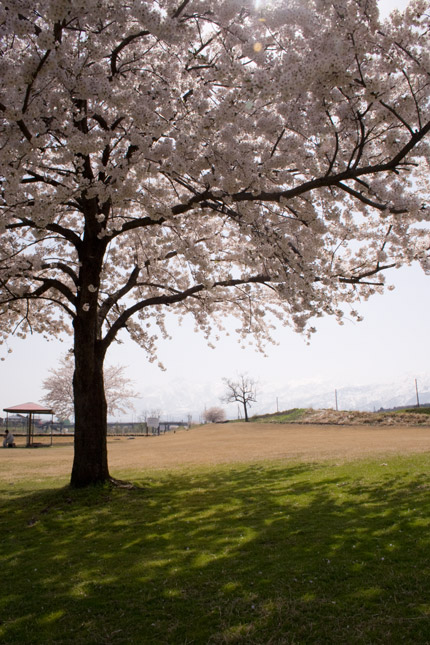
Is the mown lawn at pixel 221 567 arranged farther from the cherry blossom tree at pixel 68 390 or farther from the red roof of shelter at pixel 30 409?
the cherry blossom tree at pixel 68 390

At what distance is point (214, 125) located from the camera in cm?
784

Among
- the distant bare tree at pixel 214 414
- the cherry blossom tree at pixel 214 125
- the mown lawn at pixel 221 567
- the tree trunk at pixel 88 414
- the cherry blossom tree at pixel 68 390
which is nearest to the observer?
the mown lawn at pixel 221 567

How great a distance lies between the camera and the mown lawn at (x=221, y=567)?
13.6ft

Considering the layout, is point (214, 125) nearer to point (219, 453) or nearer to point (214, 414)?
point (219, 453)

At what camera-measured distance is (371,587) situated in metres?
4.75

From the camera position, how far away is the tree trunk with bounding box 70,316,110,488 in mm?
11188

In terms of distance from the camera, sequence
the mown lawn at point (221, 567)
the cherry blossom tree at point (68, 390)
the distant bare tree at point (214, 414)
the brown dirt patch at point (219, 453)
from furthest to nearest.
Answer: the distant bare tree at point (214, 414) → the cherry blossom tree at point (68, 390) → the brown dirt patch at point (219, 453) → the mown lawn at point (221, 567)

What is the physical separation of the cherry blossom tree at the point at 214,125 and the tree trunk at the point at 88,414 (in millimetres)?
34

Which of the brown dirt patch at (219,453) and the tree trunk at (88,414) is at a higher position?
the tree trunk at (88,414)

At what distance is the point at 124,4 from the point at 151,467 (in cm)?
1470

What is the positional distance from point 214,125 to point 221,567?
22.2 ft

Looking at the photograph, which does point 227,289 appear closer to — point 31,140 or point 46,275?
point 46,275

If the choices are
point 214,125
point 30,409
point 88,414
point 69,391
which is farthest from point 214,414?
point 214,125

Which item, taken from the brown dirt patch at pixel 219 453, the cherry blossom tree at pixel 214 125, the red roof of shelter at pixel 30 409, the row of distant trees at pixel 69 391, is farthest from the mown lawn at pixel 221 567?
the row of distant trees at pixel 69 391
